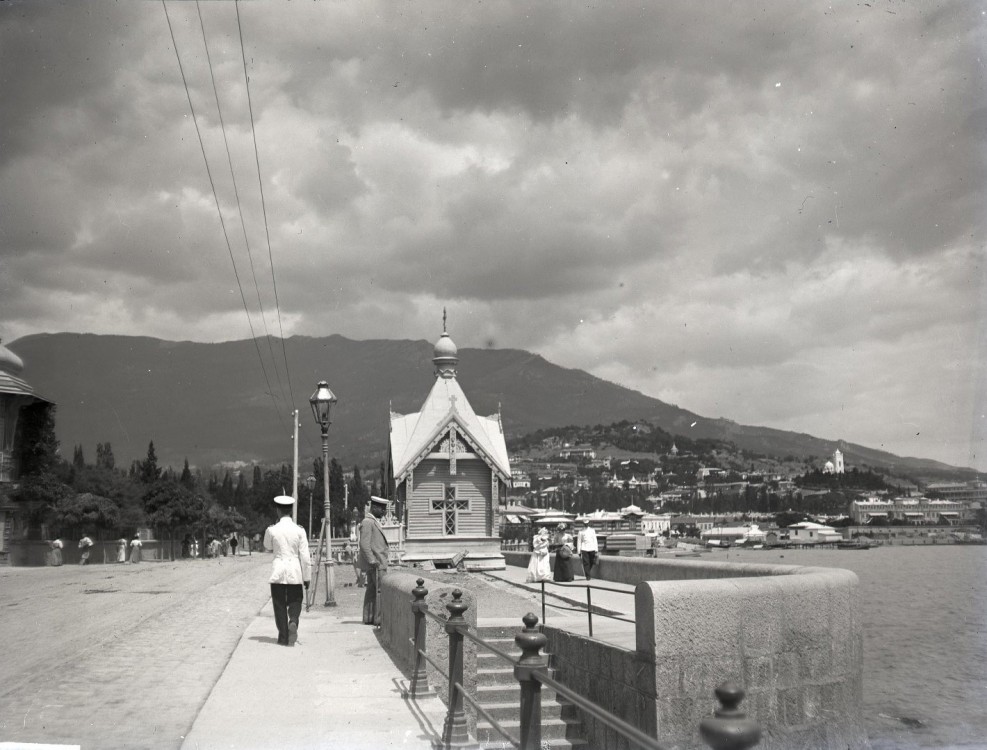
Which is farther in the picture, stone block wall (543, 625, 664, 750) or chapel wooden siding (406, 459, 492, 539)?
chapel wooden siding (406, 459, 492, 539)

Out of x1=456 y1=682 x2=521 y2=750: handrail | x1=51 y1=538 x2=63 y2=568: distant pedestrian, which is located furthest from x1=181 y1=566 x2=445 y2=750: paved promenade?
x1=51 y1=538 x2=63 y2=568: distant pedestrian

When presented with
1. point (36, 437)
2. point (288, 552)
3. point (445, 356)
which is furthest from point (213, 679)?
point (36, 437)

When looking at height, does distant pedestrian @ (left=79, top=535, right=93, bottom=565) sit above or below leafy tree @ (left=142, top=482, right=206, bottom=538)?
below

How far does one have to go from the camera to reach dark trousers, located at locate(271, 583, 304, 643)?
1314 cm

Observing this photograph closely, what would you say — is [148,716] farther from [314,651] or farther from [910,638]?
[910,638]

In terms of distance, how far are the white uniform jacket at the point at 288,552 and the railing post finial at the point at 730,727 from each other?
10347 millimetres

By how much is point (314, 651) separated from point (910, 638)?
30544 millimetres

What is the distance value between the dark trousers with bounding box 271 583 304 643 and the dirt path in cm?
85

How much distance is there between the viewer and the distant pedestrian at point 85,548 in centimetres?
5775

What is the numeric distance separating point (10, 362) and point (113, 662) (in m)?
48.2

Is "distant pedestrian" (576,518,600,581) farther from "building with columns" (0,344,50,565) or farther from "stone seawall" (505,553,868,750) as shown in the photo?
"building with columns" (0,344,50,565)

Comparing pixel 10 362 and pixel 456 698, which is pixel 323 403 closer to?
pixel 456 698

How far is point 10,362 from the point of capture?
55.2 metres

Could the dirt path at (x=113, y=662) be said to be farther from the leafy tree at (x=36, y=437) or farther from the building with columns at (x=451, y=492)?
the leafy tree at (x=36, y=437)
